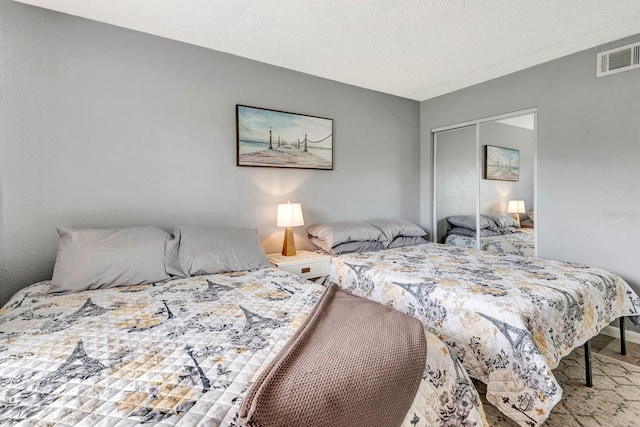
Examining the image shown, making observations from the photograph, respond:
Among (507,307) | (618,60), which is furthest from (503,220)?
(507,307)

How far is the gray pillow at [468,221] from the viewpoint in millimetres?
3486

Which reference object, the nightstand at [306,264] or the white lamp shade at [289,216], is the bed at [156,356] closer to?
the nightstand at [306,264]

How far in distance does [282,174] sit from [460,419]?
2.40 m

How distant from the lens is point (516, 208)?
3.19m

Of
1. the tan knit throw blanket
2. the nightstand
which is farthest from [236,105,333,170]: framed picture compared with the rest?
the tan knit throw blanket

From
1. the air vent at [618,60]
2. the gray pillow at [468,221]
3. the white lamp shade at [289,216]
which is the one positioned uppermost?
the air vent at [618,60]

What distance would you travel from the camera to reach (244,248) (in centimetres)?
235

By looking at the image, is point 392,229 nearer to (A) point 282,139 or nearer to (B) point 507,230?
(B) point 507,230

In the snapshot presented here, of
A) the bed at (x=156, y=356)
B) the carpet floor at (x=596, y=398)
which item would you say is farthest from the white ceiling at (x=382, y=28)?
the carpet floor at (x=596, y=398)

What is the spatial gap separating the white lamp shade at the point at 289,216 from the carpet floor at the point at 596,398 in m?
1.80

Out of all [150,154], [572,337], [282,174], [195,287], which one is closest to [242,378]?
[195,287]

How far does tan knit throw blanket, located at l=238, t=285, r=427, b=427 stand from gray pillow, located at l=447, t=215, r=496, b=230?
270 cm

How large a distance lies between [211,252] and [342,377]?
5.10ft

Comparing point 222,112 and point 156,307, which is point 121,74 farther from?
point 156,307
